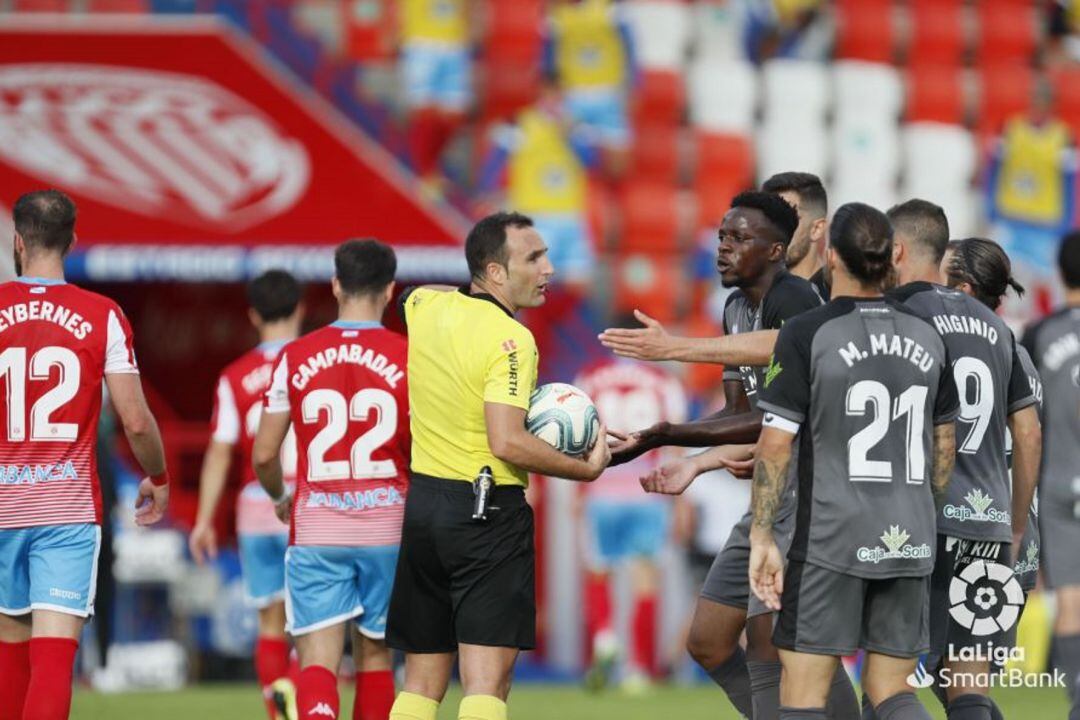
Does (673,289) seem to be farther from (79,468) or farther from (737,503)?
(79,468)

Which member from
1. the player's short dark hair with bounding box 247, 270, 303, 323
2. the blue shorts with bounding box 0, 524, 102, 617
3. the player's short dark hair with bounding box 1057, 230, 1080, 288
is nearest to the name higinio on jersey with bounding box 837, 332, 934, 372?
the player's short dark hair with bounding box 1057, 230, 1080, 288

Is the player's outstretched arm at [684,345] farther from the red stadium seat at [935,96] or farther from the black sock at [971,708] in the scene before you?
the red stadium seat at [935,96]

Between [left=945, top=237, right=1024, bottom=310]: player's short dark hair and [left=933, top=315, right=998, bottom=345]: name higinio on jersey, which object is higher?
[left=945, top=237, right=1024, bottom=310]: player's short dark hair

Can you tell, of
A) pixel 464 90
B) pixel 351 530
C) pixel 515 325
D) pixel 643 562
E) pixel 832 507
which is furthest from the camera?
pixel 464 90

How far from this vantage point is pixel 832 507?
6.18 m

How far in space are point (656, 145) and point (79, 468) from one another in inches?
416

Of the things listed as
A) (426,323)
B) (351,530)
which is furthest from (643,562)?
(426,323)

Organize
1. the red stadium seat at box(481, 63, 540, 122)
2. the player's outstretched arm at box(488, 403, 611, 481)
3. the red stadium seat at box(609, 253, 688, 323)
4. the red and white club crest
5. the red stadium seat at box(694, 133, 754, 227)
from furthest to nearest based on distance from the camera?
the red stadium seat at box(694, 133, 754, 227) < the red stadium seat at box(481, 63, 540, 122) < the red stadium seat at box(609, 253, 688, 323) < the red and white club crest < the player's outstretched arm at box(488, 403, 611, 481)

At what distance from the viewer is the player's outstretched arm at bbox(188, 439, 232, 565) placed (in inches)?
373

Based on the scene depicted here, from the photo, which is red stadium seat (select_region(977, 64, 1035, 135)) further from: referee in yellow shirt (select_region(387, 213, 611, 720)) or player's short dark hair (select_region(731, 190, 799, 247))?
referee in yellow shirt (select_region(387, 213, 611, 720))

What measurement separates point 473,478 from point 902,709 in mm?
1731

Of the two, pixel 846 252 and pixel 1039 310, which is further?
pixel 1039 310

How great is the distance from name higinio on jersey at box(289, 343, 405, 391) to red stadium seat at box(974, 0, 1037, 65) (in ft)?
39.6

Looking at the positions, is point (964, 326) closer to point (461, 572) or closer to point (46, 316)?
point (461, 572)
